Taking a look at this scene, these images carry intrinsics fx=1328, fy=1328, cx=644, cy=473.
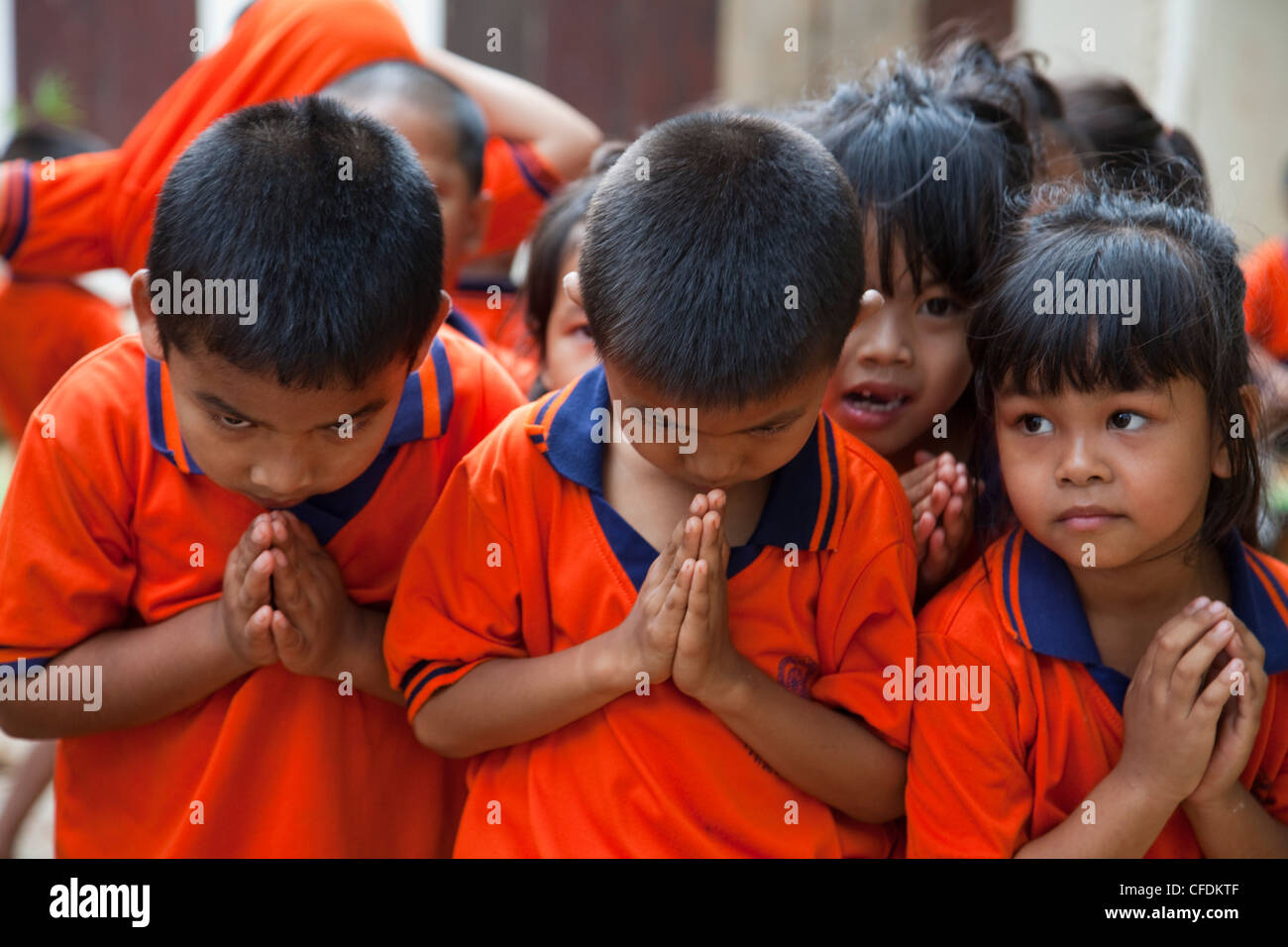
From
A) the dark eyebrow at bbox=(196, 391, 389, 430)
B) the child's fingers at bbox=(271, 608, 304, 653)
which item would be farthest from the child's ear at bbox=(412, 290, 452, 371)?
the child's fingers at bbox=(271, 608, 304, 653)

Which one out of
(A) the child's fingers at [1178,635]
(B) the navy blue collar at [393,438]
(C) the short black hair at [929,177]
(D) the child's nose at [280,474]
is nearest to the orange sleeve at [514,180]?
(C) the short black hair at [929,177]

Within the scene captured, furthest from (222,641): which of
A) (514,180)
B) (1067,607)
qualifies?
(514,180)

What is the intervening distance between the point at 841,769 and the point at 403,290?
76 centimetres

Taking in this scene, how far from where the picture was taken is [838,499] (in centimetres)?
159

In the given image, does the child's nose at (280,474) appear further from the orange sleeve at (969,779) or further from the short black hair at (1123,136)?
the short black hair at (1123,136)

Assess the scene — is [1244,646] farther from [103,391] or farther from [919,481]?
[103,391]

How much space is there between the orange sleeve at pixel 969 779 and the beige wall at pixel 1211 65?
378cm

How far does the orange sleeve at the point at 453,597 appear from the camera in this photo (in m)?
1.58

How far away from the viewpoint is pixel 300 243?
57.1 inches

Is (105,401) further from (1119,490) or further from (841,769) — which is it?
(1119,490)

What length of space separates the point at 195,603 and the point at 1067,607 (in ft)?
3.58

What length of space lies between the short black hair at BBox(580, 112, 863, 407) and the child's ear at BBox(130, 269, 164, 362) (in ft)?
1.61

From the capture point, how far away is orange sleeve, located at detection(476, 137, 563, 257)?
10.0 feet
